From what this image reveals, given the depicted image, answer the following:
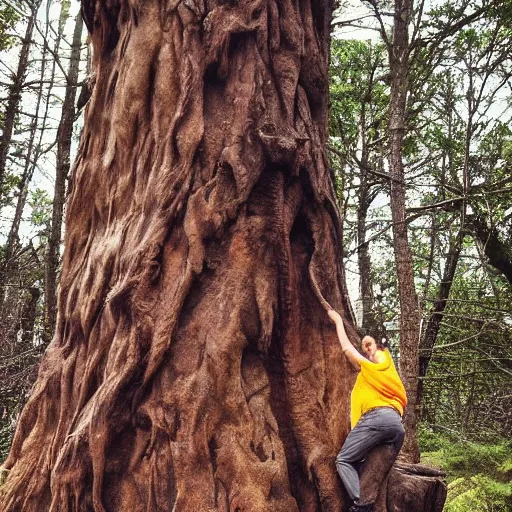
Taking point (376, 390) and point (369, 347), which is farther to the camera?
point (369, 347)

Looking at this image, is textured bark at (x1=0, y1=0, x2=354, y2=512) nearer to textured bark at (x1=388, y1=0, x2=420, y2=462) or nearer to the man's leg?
the man's leg

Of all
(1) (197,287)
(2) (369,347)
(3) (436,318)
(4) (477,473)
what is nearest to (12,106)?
(3) (436,318)

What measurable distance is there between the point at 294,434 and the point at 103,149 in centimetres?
289

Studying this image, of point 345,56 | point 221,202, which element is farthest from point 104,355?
point 345,56

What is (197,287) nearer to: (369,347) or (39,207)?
(369,347)

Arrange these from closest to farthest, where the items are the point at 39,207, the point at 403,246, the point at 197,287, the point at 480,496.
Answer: the point at 197,287
the point at 480,496
the point at 403,246
the point at 39,207

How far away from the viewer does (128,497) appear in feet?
12.0

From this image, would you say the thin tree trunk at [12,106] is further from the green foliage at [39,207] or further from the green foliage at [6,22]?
the green foliage at [39,207]

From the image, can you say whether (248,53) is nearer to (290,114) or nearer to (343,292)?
(290,114)

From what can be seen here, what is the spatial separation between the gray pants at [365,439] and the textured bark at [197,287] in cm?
12

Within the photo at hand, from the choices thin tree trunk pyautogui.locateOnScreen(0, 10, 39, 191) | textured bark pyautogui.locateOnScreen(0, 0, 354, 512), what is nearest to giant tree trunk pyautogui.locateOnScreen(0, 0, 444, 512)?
textured bark pyautogui.locateOnScreen(0, 0, 354, 512)

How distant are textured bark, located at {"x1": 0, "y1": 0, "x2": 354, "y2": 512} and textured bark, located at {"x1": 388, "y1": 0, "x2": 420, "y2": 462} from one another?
151 inches

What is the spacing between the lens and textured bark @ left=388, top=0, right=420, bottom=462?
26.3 ft

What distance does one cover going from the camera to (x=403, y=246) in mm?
8555
